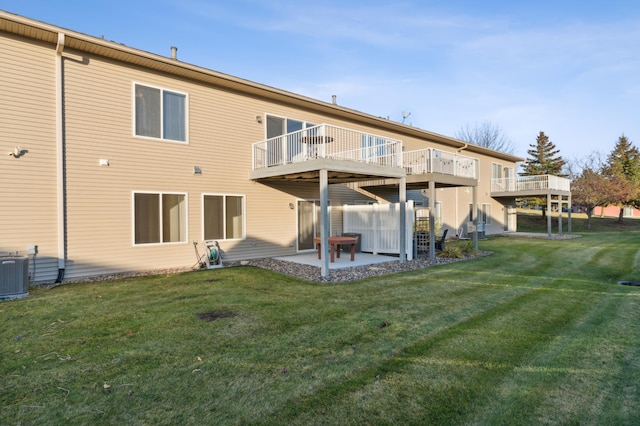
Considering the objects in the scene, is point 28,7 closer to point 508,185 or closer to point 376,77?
point 376,77

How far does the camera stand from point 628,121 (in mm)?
38625

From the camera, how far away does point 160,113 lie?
31.7 ft

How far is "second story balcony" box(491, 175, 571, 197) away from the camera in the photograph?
20531 mm

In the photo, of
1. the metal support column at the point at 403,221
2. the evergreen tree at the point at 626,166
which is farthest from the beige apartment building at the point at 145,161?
the evergreen tree at the point at 626,166

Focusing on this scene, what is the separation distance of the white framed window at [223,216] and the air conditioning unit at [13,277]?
434 centimetres

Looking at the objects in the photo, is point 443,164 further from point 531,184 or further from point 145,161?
point 531,184

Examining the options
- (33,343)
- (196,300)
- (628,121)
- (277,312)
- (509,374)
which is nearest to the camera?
(509,374)

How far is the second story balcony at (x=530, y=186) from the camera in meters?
20.5

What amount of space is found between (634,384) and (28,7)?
14.9 m

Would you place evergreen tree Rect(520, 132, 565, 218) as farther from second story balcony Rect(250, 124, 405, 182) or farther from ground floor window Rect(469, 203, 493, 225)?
second story balcony Rect(250, 124, 405, 182)

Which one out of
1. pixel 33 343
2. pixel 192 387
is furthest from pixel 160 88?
pixel 192 387

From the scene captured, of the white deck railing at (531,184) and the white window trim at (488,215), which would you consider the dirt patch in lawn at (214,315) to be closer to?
the white window trim at (488,215)

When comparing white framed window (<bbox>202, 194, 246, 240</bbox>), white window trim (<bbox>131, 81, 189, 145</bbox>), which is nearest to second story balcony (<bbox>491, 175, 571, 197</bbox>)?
white framed window (<bbox>202, 194, 246, 240</bbox>)

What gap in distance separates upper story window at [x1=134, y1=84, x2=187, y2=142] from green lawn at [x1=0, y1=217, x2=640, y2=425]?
4425 mm
